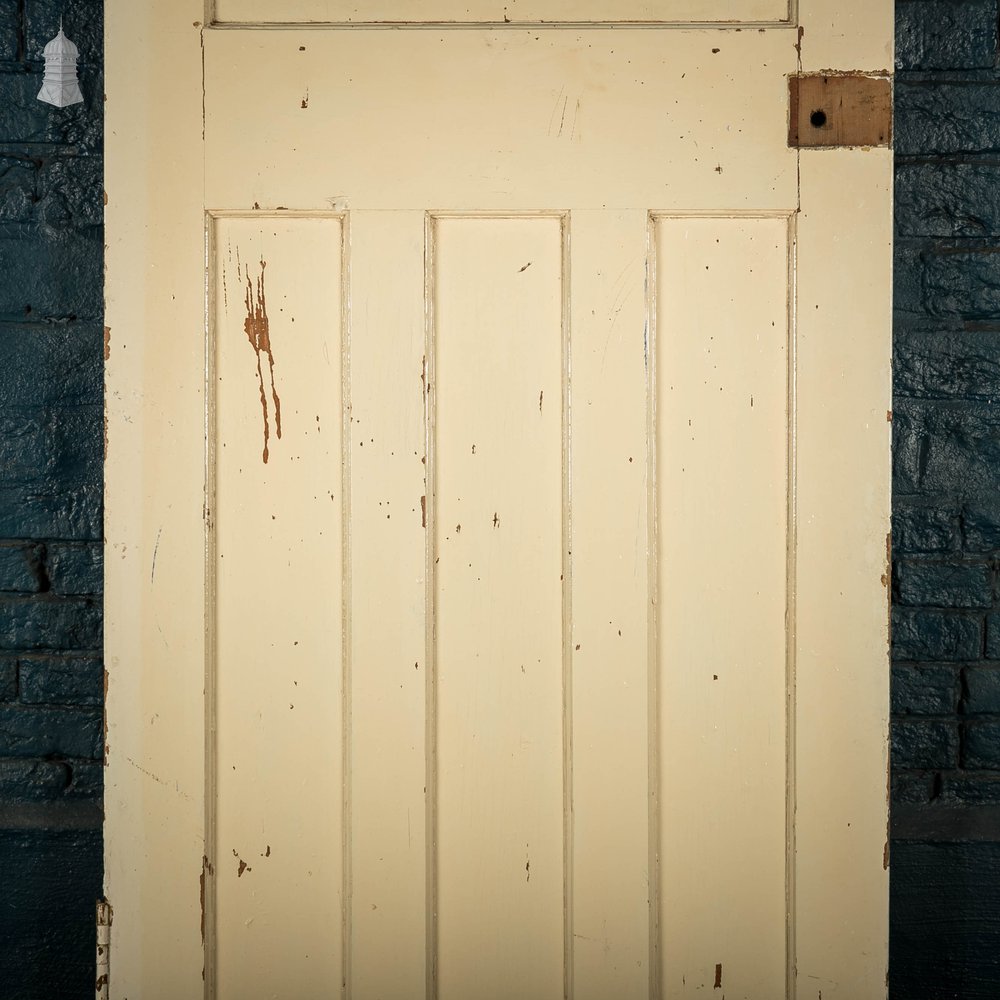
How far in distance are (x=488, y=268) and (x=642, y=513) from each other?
369 millimetres

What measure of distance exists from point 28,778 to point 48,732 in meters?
0.08

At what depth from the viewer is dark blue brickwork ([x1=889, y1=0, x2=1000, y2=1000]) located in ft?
4.08

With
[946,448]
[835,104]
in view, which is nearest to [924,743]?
[946,448]

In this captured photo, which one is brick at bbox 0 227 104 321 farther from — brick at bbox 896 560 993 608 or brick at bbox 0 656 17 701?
brick at bbox 896 560 993 608

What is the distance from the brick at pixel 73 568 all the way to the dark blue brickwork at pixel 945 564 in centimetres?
123

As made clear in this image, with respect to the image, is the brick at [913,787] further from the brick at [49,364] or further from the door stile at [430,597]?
the brick at [49,364]

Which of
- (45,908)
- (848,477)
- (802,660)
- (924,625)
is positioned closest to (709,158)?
(848,477)

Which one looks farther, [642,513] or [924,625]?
[924,625]

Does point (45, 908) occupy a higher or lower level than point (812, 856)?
lower

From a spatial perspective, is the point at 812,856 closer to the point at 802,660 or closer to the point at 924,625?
the point at 802,660

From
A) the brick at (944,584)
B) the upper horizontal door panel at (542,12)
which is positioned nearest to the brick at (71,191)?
the upper horizontal door panel at (542,12)

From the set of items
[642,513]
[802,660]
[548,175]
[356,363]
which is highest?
[548,175]

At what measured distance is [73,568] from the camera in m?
1.27

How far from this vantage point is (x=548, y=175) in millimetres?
1044
